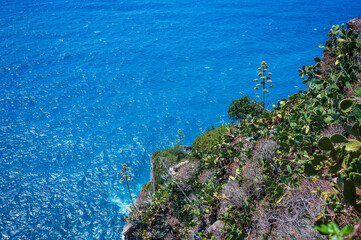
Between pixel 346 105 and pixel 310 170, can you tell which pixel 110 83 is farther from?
pixel 346 105

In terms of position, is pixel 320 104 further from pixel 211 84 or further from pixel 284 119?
pixel 211 84

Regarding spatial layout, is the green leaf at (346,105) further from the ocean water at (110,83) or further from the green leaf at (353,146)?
the ocean water at (110,83)

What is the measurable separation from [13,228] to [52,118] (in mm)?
7786

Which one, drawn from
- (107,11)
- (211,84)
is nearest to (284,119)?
(211,84)

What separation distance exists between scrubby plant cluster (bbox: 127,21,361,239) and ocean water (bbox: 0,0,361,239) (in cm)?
602

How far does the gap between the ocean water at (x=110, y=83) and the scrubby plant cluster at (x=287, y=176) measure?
6.02 metres

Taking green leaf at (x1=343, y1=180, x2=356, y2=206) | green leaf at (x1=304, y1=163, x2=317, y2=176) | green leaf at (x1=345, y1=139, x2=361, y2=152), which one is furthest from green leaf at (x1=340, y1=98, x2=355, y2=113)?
green leaf at (x1=304, y1=163, x2=317, y2=176)

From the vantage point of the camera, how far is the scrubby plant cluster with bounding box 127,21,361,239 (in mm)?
3014

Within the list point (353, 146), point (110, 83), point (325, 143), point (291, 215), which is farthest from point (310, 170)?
point (110, 83)

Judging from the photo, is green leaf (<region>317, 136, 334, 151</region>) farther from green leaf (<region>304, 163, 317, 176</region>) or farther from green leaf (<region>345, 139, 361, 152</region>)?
green leaf (<region>304, 163, 317, 176</region>)

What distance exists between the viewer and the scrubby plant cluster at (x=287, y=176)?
3.01 m

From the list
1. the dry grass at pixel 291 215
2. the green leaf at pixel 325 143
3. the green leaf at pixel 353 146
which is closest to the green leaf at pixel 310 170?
the dry grass at pixel 291 215

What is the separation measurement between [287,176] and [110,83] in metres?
18.5

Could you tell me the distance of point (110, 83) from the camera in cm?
2089
